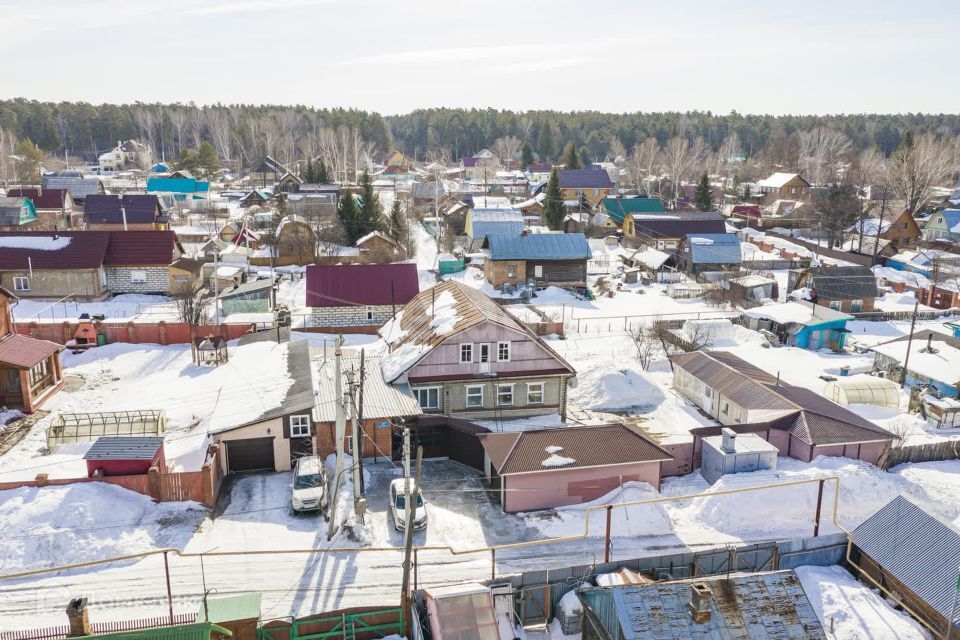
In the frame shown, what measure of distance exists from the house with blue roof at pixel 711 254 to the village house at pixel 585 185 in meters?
30.2

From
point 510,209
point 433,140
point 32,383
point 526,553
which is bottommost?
point 526,553

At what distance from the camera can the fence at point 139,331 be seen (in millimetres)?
35750

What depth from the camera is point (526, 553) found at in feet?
64.6

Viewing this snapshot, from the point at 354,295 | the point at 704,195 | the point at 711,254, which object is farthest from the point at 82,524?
the point at 704,195

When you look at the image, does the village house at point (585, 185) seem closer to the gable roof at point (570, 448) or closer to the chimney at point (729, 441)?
the chimney at point (729, 441)

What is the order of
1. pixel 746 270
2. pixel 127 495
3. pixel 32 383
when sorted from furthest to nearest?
pixel 746 270, pixel 32 383, pixel 127 495

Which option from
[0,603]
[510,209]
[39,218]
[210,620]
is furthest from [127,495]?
[39,218]

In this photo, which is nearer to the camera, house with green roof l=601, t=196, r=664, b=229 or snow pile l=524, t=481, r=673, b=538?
snow pile l=524, t=481, r=673, b=538

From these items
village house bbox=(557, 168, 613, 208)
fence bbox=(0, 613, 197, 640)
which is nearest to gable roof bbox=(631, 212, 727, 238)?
village house bbox=(557, 168, 613, 208)

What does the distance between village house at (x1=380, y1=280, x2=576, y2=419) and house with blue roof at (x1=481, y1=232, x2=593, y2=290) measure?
20799 mm

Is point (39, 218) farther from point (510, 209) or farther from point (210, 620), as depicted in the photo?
point (210, 620)

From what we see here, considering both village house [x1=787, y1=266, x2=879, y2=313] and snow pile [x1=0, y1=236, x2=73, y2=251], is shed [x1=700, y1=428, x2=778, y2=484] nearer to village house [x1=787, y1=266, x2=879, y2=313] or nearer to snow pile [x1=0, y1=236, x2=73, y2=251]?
village house [x1=787, y1=266, x2=879, y2=313]

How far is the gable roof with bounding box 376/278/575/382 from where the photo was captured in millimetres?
27375

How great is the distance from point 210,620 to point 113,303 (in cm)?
3507
